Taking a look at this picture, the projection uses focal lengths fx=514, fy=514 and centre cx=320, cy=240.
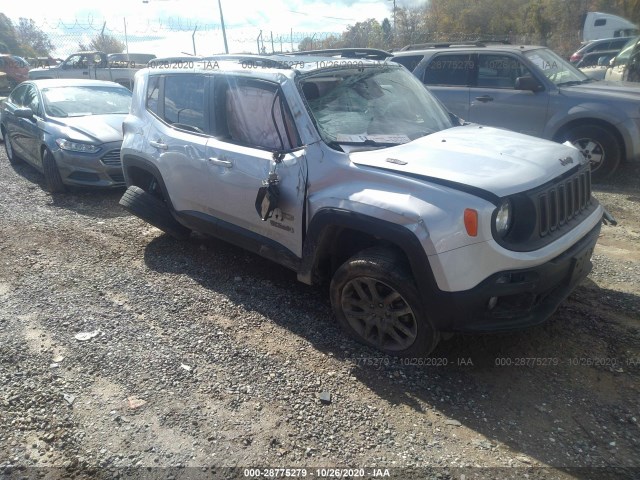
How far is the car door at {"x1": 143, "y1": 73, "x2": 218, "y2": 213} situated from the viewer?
14.1ft

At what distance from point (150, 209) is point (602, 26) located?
24.5 m

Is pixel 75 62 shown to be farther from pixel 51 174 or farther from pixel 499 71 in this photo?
pixel 499 71

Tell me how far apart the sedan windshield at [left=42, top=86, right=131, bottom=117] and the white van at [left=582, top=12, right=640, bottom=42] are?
21503 mm

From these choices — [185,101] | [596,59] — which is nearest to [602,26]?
[596,59]

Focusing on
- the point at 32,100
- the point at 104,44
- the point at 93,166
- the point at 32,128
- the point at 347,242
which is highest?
the point at 104,44

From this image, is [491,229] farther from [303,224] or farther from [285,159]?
[285,159]

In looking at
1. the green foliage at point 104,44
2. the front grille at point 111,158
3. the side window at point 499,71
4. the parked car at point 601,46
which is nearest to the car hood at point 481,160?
the side window at point 499,71

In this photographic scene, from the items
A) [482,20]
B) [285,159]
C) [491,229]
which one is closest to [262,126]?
[285,159]

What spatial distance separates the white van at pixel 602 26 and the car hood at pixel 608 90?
17.7 m

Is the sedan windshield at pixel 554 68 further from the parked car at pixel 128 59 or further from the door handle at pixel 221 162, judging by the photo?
the parked car at pixel 128 59

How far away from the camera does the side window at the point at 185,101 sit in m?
4.37

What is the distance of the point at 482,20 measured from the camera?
113ft

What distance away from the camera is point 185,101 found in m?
4.55

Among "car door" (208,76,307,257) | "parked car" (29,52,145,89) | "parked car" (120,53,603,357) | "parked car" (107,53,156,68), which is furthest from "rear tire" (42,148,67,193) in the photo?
"parked car" (107,53,156,68)
